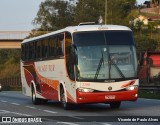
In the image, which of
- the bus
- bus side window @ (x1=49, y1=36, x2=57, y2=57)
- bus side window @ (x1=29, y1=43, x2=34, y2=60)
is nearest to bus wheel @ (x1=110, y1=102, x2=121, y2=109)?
the bus

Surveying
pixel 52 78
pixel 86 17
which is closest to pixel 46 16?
pixel 86 17

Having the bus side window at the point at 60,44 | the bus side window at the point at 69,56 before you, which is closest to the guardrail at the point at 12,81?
the bus side window at the point at 60,44

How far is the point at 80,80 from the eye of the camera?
21.4 meters

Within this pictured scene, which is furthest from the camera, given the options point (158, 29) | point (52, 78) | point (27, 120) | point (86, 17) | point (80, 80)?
point (158, 29)

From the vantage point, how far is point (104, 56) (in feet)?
70.5

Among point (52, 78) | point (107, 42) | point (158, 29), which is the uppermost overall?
point (107, 42)

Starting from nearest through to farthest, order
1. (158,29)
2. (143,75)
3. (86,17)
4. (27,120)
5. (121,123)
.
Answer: (121,123)
(27,120)
(143,75)
(86,17)
(158,29)

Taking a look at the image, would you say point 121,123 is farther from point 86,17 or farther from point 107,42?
point 86,17

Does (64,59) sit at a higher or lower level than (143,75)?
higher

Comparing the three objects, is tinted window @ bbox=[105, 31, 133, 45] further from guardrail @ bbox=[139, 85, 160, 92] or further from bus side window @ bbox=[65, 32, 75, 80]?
guardrail @ bbox=[139, 85, 160, 92]

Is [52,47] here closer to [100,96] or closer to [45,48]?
[45,48]

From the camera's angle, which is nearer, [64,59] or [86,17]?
[64,59]

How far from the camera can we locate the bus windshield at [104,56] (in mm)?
21359

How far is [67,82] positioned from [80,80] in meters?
1.39
